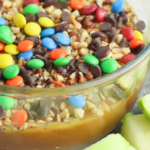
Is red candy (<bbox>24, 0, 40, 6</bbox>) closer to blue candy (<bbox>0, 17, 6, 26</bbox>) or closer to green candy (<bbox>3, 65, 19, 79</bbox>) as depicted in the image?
blue candy (<bbox>0, 17, 6, 26</bbox>)

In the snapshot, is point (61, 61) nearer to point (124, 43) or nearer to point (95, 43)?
point (95, 43)

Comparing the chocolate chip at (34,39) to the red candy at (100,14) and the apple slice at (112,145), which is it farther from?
Answer: the apple slice at (112,145)

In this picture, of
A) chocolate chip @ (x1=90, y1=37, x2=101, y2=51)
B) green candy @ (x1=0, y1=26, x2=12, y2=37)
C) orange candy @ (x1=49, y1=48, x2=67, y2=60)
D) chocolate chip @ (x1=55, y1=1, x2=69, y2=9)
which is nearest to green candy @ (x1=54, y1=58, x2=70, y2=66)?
orange candy @ (x1=49, y1=48, x2=67, y2=60)

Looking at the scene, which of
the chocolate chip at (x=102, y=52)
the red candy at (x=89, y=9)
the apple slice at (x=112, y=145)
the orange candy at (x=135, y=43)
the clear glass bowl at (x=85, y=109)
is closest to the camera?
the clear glass bowl at (x=85, y=109)

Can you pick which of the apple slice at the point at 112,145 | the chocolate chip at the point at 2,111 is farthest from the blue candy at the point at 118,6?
the chocolate chip at the point at 2,111

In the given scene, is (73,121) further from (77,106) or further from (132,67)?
(132,67)

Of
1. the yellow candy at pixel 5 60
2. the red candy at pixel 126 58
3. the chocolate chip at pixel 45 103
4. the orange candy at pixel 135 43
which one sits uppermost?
the orange candy at pixel 135 43
